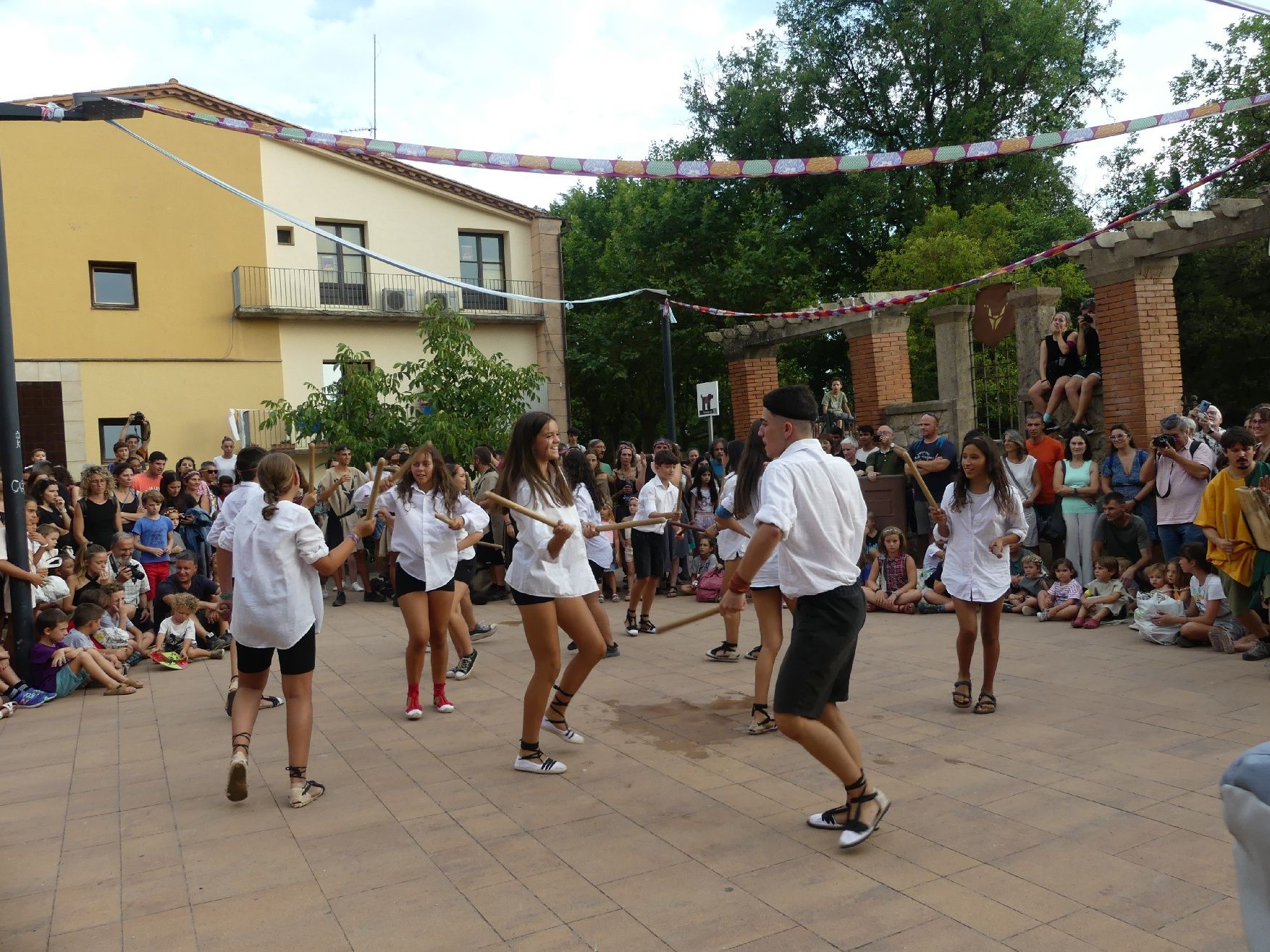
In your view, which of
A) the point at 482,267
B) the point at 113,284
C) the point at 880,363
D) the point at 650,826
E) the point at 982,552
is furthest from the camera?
the point at 482,267

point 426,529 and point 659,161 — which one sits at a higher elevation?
point 659,161

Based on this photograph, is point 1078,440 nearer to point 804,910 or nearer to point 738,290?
point 804,910

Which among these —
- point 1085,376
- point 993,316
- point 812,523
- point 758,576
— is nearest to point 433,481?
point 758,576

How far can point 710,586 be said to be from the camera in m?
12.8

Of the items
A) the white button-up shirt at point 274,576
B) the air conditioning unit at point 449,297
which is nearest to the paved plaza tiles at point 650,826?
the white button-up shirt at point 274,576

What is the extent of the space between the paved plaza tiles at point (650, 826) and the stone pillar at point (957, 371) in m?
6.47

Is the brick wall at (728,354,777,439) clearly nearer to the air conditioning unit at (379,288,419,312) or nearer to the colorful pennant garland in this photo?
the colorful pennant garland

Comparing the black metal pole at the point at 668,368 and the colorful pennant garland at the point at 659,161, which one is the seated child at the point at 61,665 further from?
the black metal pole at the point at 668,368

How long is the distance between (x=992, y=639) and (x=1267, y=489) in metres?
2.89

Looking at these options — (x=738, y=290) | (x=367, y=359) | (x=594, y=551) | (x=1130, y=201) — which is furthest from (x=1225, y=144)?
(x=594, y=551)

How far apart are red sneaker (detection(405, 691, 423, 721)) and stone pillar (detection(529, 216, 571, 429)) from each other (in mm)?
20818

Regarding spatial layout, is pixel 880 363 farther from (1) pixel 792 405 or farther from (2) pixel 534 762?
(1) pixel 792 405

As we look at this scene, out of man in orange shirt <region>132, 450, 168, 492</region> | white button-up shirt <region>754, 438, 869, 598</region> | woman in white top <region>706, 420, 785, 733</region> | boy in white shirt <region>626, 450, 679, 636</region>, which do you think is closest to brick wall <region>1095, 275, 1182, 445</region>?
boy in white shirt <region>626, 450, 679, 636</region>

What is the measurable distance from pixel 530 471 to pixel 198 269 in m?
20.2
